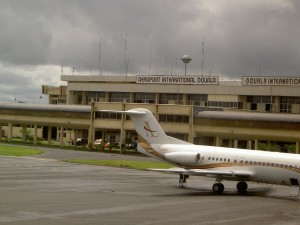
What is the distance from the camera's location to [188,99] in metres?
104

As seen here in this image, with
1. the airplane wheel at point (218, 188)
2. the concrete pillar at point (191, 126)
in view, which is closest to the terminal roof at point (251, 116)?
the concrete pillar at point (191, 126)

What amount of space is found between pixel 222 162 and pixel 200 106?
2035 inches

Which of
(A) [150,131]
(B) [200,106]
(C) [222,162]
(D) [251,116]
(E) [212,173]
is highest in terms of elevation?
(B) [200,106]

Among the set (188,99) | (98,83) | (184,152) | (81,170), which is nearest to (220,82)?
(188,99)

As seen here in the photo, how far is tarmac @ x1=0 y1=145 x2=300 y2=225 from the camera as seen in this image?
920 inches

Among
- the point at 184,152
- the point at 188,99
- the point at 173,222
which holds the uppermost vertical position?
the point at 188,99

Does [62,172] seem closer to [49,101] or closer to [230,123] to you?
[230,123]

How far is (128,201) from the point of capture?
2934cm

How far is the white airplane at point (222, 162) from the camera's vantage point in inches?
1417

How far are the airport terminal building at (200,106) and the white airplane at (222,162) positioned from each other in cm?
3277

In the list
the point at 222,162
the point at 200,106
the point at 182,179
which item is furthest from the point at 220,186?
the point at 200,106

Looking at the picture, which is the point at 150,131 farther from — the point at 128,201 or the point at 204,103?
the point at 204,103

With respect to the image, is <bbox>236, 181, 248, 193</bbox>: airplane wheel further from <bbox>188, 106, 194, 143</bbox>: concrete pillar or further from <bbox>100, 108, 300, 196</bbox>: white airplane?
<bbox>188, 106, 194, 143</bbox>: concrete pillar

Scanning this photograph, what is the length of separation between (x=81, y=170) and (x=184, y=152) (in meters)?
13.6
